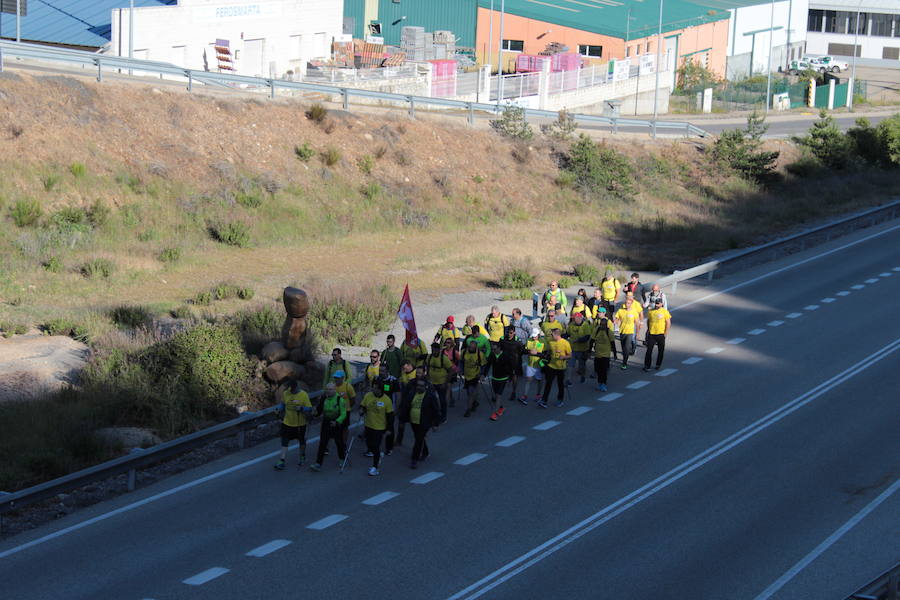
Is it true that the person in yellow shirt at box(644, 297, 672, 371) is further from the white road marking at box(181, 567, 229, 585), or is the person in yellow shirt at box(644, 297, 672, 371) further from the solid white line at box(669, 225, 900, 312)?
the white road marking at box(181, 567, 229, 585)

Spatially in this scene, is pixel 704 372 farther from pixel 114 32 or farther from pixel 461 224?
pixel 114 32

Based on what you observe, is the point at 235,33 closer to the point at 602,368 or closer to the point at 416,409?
the point at 602,368

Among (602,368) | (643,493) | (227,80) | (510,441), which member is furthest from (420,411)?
(227,80)

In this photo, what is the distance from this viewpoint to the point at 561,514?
13867 millimetres

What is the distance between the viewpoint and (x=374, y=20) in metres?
76.4

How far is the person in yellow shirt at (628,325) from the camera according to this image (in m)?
20.9

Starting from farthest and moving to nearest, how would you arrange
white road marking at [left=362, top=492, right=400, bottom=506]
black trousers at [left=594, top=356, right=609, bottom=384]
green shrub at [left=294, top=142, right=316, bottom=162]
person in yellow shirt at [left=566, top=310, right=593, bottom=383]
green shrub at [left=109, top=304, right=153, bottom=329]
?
green shrub at [left=294, top=142, right=316, bottom=162], green shrub at [left=109, top=304, right=153, bottom=329], person in yellow shirt at [left=566, top=310, right=593, bottom=383], black trousers at [left=594, top=356, right=609, bottom=384], white road marking at [left=362, top=492, right=400, bottom=506]

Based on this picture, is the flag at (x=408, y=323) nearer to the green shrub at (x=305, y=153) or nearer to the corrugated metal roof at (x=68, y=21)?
the green shrub at (x=305, y=153)

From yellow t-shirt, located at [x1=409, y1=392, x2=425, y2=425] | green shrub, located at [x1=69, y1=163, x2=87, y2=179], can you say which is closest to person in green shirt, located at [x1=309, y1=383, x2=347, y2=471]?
yellow t-shirt, located at [x1=409, y1=392, x2=425, y2=425]

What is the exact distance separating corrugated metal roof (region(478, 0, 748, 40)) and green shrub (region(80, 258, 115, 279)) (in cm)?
5006

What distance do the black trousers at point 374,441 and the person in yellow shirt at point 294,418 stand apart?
935 millimetres

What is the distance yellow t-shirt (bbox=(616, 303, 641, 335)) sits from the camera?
20844mm

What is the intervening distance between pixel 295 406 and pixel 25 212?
696 inches

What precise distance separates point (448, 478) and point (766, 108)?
202 feet
